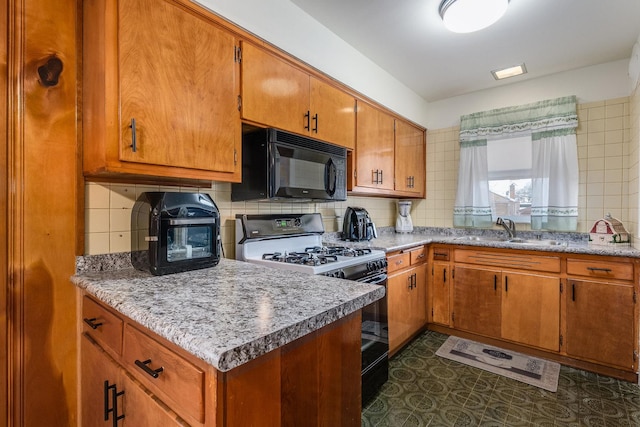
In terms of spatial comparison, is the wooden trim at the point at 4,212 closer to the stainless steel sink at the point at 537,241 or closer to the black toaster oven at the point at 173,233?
the black toaster oven at the point at 173,233

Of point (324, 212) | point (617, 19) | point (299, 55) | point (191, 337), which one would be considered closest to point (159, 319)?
point (191, 337)

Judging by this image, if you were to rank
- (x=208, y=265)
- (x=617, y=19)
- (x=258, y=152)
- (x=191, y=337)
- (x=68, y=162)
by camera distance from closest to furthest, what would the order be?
(x=191, y=337), (x=68, y=162), (x=208, y=265), (x=258, y=152), (x=617, y=19)

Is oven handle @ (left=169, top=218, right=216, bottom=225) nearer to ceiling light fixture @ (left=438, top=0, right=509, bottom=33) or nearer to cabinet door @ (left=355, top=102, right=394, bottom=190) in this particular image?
cabinet door @ (left=355, top=102, right=394, bottom=190)

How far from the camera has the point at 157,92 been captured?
4.22 ft

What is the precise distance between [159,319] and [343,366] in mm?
593

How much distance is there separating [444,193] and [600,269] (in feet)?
5.00

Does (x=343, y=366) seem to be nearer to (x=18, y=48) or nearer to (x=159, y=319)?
(x=159, y=319)

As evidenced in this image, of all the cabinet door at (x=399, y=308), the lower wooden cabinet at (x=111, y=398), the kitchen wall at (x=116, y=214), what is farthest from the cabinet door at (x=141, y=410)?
the cabinet door at (x=399, y=308)

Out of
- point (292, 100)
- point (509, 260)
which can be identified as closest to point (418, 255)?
point (509, 260)

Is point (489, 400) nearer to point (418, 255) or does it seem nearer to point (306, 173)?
point (418, 255)

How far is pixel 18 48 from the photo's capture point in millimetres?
1229

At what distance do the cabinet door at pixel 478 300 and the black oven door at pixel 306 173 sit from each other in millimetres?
1384

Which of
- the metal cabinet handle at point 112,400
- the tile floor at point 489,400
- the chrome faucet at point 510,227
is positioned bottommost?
the tile floor at point 489,400

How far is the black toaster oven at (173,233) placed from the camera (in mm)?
1287
